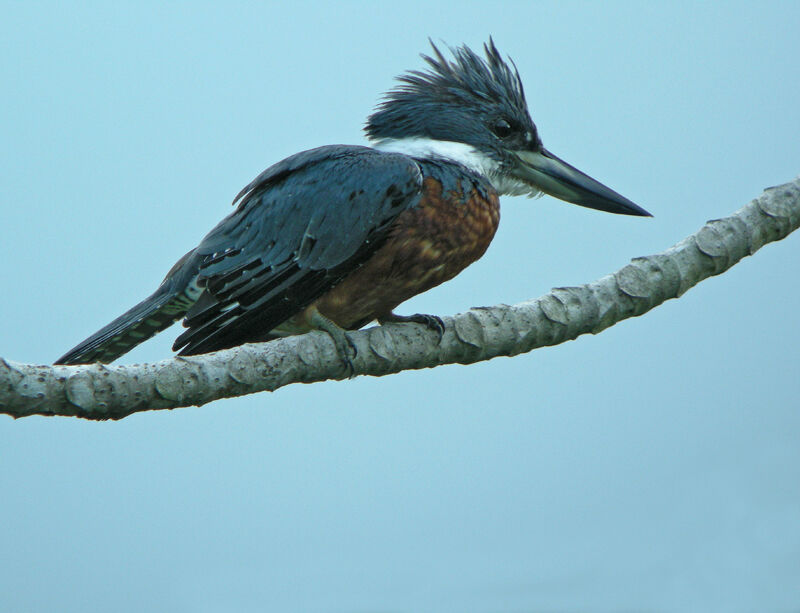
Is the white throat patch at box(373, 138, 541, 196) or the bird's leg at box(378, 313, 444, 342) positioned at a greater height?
the white throat patch at box(373, 138, 541, 196)

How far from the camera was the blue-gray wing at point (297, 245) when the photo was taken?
233 centimetres

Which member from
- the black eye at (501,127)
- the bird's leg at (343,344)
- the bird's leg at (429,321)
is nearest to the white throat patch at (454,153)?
the black eye at (501,127)

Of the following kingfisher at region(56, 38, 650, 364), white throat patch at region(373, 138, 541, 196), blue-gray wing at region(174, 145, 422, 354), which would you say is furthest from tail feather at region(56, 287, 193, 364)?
white throat patch at region(373, 138, 541, 196)

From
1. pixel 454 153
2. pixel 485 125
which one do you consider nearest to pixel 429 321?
pixel 454 153

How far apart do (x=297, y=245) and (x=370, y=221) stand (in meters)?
0.20

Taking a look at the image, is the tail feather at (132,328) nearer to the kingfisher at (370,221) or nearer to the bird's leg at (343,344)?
the kingfisher at (370,221)

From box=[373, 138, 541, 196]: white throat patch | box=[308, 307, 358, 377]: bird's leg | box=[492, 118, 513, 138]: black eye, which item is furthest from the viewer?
box=[492, 118, 513, 138]: black eye

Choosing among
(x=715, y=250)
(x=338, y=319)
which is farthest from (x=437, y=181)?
(x=715, y=250)

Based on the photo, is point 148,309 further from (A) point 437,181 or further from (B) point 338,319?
(A) point 437,181

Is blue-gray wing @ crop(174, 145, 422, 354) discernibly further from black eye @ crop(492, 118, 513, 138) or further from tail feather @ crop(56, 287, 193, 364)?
black eye @ crop(492, 118, 513, 138)

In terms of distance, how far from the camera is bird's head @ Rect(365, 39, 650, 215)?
273cm

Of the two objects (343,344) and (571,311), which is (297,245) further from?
(571,311)

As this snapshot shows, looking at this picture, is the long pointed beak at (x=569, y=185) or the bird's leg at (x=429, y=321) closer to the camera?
the bird's leg at (x=429, y=321)

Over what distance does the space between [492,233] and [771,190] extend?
0.70m
